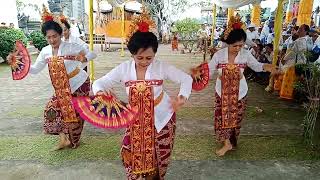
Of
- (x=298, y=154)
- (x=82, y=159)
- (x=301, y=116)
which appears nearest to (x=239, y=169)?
(x=298, y=154)

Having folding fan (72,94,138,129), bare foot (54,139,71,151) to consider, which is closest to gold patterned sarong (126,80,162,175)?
folding fan (72,94,138,129)

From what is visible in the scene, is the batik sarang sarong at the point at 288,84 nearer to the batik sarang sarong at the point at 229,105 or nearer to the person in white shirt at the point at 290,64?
the person in white shirt at the point at 290,64

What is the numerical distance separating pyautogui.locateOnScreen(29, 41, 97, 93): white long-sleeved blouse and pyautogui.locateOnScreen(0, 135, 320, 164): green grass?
0.74 meters

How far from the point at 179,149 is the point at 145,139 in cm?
154

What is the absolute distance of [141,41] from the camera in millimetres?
2354

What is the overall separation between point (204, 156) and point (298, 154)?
105cm

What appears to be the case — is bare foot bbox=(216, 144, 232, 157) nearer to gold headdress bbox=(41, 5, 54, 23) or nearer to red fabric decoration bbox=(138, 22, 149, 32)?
red fabric decoration bbox=(138, 22, 149, 32)

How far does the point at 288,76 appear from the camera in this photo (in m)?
6.57

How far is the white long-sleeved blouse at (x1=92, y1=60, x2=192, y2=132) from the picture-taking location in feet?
8.19

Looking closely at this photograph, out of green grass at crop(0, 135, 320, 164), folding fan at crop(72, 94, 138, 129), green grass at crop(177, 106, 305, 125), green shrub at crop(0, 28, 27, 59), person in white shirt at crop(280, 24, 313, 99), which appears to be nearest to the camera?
folding fan at crop(72, 94, 138, 129)

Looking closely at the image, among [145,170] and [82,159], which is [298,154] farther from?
[82,159]

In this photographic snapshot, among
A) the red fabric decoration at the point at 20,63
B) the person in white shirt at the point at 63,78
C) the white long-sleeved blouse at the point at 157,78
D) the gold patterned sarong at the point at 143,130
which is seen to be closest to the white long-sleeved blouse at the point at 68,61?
the person in white shirt at the point at 63,78

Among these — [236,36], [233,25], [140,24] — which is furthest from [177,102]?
[233,25]

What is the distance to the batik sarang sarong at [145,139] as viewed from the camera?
2479 mm
